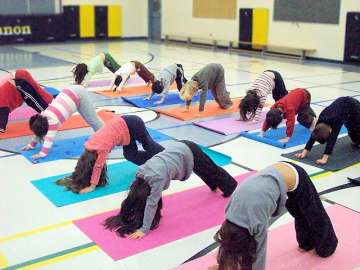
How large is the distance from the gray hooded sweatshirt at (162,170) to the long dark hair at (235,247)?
2.75 feet

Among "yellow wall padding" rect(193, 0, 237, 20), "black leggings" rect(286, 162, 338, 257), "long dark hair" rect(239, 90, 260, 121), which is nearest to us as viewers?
"black leggings" rect(286, 162, 338, 257)

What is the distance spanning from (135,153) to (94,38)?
45.3ft

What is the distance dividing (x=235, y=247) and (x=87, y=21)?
15.7 m

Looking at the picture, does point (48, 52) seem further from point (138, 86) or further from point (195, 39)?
point (138, 86)

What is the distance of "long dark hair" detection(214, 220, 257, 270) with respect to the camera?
245 cm

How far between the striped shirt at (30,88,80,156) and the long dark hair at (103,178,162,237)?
1.58m

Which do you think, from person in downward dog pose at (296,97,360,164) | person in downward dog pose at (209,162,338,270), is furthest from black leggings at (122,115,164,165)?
person in downward dog pose at (209,162,338,270)

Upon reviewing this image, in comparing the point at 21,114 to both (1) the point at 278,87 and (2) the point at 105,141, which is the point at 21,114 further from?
(1) the point at 278,87

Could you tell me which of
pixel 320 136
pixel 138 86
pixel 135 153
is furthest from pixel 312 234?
pixel 138 86

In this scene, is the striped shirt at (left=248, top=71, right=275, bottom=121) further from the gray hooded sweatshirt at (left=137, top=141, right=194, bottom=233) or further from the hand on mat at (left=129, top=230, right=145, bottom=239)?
the hand on mat at (left=129, top=230, right=145, bottom=239)

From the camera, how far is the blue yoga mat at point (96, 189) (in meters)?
3.97

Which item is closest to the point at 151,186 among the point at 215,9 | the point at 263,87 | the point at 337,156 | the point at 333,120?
the point at 333,120

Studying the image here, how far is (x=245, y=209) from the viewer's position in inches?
99.3

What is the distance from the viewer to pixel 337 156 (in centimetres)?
501
